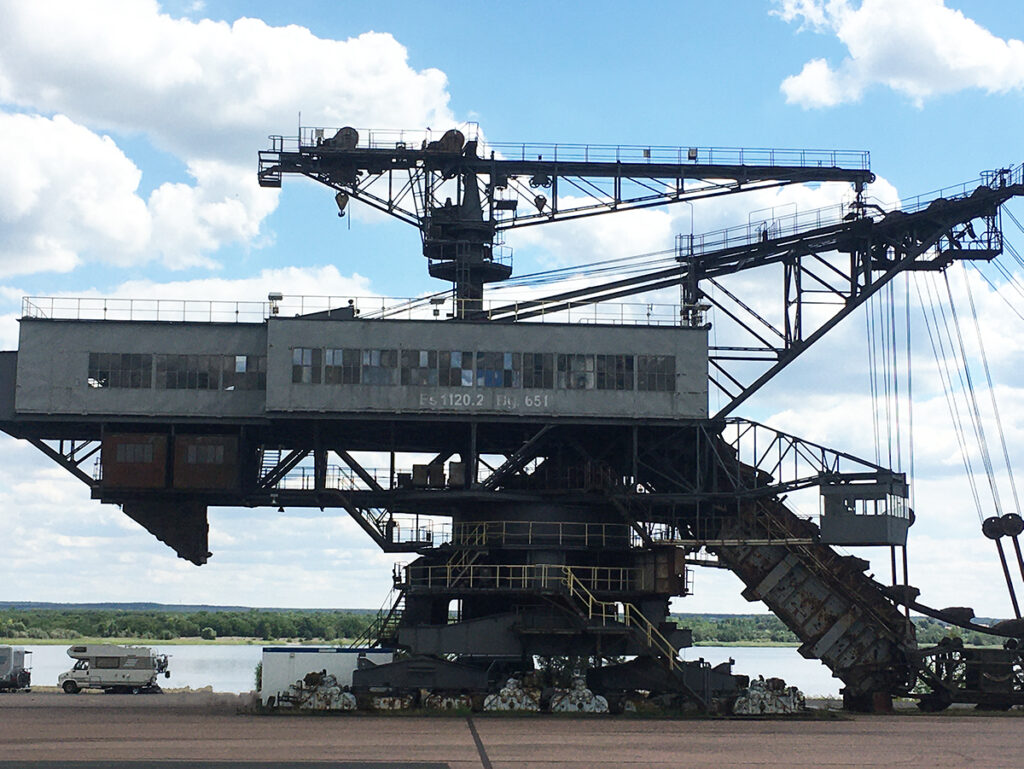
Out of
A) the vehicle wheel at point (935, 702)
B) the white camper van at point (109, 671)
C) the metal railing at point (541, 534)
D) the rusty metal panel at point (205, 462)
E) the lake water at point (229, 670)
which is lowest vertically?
the lake water at point (229, 670)

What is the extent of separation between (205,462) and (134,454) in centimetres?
322

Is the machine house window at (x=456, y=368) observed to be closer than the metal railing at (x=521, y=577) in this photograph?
No

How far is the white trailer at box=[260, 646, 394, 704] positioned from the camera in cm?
5525

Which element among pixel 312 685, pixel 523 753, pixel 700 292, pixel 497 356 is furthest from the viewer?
pixel 700 292

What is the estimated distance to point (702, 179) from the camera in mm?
66938

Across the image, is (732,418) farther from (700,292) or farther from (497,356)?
(497,356)

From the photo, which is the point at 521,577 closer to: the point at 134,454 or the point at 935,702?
the point at 134,454

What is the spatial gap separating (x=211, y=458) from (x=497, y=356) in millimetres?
14065

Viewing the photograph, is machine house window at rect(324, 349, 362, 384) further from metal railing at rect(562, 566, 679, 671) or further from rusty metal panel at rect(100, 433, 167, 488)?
metal railing at rect(562, 566, 679, 671)

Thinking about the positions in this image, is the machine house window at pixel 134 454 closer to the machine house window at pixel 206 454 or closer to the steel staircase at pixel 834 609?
the machine house window at pixel 206 454

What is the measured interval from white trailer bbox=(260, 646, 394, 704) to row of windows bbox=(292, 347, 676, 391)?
11970mm

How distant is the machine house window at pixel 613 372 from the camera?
59.5 metres

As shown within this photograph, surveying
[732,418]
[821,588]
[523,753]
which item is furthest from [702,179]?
[523,753]

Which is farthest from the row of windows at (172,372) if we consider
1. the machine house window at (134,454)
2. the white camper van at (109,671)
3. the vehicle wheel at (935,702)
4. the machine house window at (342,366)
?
the vehicle wheel at (935,702)
